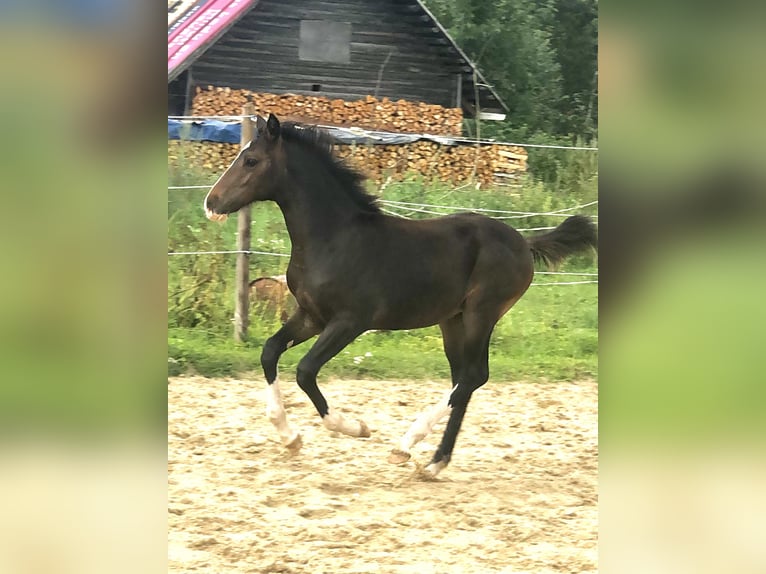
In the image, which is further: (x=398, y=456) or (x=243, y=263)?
(x=243, y=263)

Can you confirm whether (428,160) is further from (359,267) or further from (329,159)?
(359,267)

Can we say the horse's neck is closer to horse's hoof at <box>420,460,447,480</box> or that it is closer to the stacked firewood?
the stacked firewood

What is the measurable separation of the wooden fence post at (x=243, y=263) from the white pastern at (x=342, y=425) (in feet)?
2.01

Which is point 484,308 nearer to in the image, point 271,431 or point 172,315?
point 271,431

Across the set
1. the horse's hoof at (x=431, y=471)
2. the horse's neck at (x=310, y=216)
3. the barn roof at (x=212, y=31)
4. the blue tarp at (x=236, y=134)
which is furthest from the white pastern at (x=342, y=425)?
the barn roof at (x=212, y=31)

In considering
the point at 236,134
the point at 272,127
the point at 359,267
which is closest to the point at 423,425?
the point at 359,267

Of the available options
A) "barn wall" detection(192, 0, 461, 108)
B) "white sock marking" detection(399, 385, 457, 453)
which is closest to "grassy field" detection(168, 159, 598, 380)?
"white sock marking" detection(399, 385, 457, 453)

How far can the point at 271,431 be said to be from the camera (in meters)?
3.51

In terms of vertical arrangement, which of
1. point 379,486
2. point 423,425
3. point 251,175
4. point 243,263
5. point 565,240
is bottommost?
point 379,486

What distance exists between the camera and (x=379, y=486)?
10.8 ft

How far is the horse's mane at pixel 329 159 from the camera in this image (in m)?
3.35

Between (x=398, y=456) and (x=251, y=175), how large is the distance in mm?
1384
